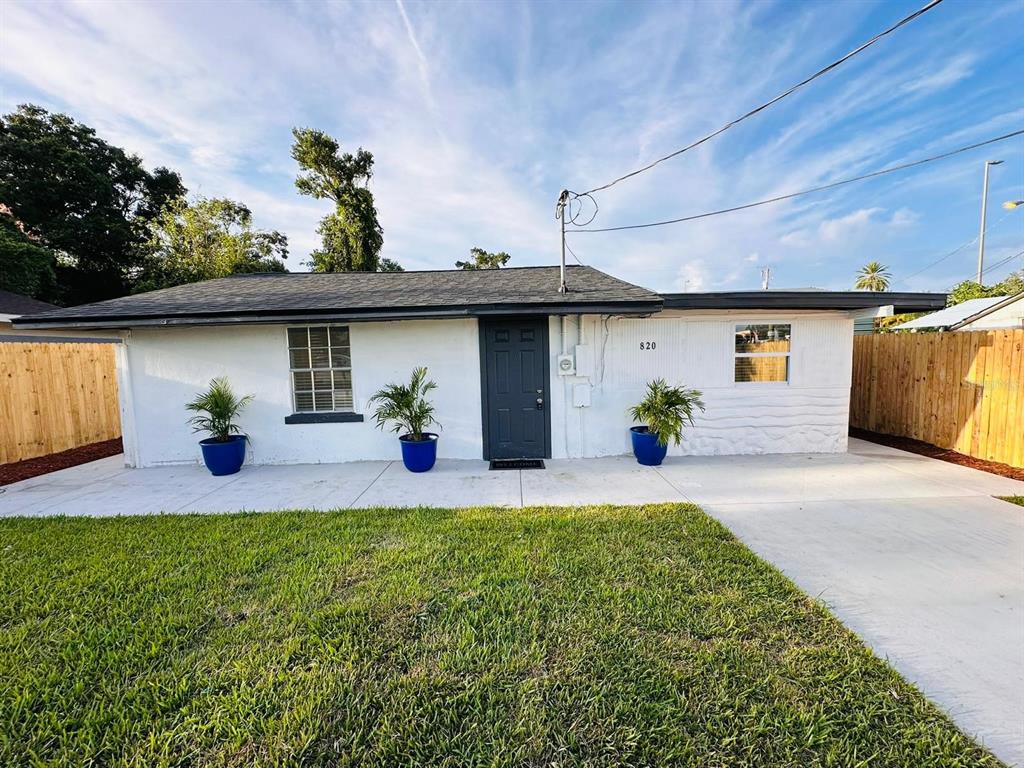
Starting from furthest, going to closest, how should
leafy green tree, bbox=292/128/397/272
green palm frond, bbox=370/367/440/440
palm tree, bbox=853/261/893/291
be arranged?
palm tree, bbox=853/261/893/291
leafy green tree, bbox=292/128/397/272
green palm frond, bbox=370/367/440/440

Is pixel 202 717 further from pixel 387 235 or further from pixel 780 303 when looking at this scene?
pixel 387 235

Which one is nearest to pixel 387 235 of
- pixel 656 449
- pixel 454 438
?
pixel 454 438

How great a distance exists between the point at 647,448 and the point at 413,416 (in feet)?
11.5

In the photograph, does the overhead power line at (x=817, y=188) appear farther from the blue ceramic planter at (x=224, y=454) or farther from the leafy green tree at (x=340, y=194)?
the leafy green tree at (x=340, y=194)

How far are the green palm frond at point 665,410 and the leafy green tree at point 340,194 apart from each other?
15.1 metres

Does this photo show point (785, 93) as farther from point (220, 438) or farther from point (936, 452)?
point (220, 438)

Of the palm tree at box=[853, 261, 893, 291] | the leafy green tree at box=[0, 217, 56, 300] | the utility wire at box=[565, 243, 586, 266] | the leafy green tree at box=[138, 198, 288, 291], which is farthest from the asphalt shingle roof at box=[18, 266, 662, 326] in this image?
the palm tree at box=[853, 261, 893, 291]

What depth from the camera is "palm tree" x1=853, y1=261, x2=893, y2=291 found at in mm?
42719

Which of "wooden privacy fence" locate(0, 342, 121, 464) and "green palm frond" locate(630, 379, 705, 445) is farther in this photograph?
"wooden privacy fence" locate(0, 342, 121, 464)

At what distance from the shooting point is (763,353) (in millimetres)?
6793

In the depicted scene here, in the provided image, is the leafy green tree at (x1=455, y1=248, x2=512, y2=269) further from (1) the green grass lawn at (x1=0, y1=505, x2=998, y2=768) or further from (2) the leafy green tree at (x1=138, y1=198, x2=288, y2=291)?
(1) the green grass lawn at (x1=0, y1=505, x2=998, y2=768)

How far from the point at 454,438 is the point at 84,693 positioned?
4853 millimetres

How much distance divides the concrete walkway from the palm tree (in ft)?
159

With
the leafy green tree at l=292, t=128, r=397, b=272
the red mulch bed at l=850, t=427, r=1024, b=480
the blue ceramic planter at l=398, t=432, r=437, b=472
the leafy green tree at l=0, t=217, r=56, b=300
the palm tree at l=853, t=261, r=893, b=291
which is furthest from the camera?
the palm tree at l=853, t=261, r=893, b=291
